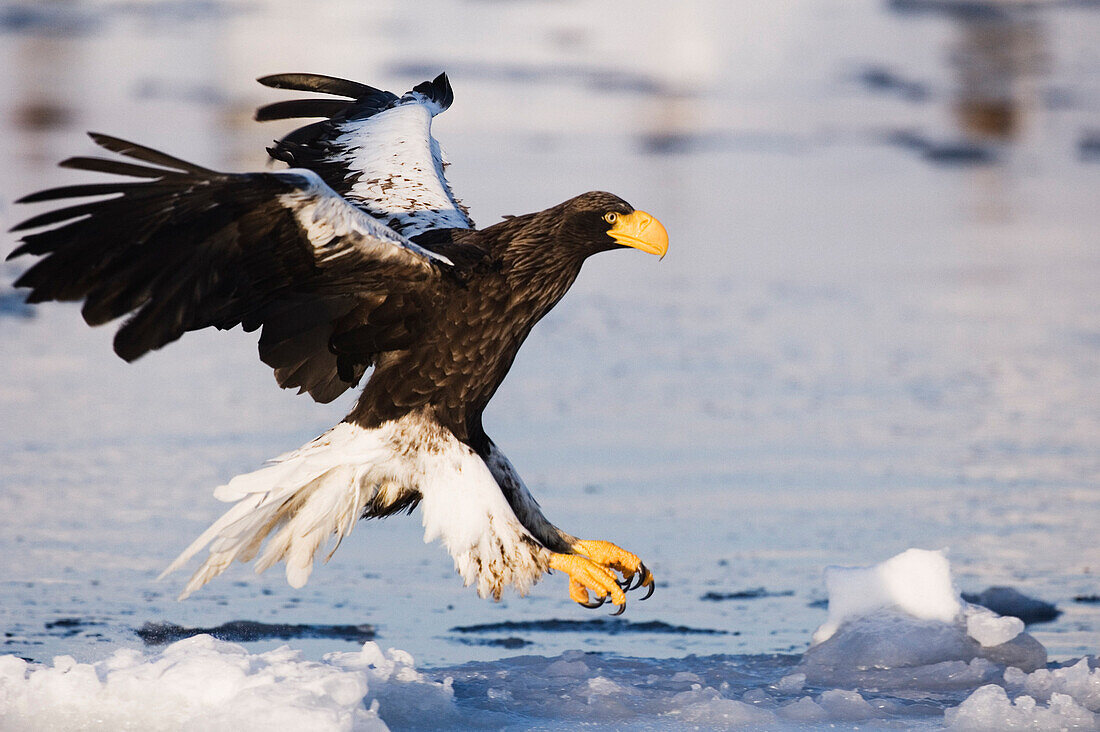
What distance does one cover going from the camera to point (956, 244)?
1037cm

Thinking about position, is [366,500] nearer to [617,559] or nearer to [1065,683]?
[617,559]

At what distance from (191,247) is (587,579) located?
1.41 metres

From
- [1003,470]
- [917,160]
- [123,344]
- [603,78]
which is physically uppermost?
[603,78]

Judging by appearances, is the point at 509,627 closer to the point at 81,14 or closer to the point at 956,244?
the point at 956,244

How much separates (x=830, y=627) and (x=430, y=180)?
192cm

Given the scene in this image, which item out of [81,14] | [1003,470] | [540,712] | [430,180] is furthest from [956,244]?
[81,14]

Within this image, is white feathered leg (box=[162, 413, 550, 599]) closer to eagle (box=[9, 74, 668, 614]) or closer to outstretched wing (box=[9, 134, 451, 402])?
eagle (box=[9, 74, 668, 614])

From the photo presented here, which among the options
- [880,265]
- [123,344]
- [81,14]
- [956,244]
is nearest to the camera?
[123,344]

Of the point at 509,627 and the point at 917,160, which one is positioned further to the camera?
the point at 917,160

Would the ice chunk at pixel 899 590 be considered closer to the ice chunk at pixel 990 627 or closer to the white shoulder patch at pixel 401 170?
the ice chunk at pixel 990 627

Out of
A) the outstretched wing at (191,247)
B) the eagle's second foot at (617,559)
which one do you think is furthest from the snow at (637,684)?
the outstretched wing at (191,247)

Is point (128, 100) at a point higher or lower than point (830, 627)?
higher

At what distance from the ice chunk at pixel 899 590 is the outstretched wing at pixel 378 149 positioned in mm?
1598

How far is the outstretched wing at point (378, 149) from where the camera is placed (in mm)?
5289
